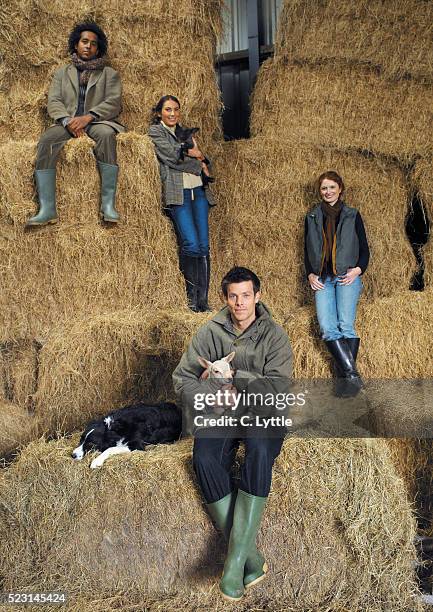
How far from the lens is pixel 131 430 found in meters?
3.14

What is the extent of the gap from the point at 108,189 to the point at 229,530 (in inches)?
80.8

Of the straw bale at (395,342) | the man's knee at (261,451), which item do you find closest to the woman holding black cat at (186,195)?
the straw bale at (395,342)

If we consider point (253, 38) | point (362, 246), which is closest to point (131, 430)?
point (362, 246)

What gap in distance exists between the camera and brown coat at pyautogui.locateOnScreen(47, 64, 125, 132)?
13.4 ft

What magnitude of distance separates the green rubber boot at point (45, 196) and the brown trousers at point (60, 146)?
1.7 inches

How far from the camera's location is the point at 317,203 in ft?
13.8

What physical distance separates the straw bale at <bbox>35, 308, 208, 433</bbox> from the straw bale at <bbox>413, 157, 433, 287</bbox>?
143cm

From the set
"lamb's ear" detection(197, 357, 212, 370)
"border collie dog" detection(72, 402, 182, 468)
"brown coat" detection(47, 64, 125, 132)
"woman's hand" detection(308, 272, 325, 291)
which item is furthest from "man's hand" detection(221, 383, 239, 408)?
"brown coat" detection(47, 64, 125, 132)

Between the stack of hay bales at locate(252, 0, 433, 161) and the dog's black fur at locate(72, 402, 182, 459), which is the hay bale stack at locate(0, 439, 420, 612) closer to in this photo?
the dog's black fur at locate(72, 402, 182, 459)

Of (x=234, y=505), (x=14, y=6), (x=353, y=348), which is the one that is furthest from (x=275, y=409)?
(x=14, y=6)

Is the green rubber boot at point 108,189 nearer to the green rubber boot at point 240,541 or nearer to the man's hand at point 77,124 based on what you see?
the man's hand at point 77,124

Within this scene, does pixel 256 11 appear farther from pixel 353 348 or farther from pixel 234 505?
pixel 234 505

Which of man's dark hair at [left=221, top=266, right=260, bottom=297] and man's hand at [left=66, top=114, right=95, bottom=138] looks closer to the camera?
man's dark hair at [left=221, top=266, right=260, bottom=297]

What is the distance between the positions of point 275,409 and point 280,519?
46cm
